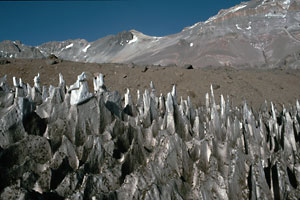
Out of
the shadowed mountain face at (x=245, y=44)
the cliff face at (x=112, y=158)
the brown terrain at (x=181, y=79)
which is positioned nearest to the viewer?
the cliff face at (x=112, y=158)

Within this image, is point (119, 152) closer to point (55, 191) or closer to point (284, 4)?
point (55, 191)

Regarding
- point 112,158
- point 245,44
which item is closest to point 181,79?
point 112,158

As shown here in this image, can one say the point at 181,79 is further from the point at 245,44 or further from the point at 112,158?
the point at 245,44

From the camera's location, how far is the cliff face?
3572 mm

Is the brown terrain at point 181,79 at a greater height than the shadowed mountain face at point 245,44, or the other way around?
the shadowed mountain face at point 245,44

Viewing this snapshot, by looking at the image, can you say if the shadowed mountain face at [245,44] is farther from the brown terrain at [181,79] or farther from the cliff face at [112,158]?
the cliff face at [112,158]

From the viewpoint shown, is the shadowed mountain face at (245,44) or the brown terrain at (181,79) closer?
the brown terrain at (181,79)

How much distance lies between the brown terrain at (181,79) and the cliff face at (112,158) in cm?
949

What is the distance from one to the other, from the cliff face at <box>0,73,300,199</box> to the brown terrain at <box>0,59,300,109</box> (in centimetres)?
949

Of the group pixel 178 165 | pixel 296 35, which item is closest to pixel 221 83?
pixel 178 165

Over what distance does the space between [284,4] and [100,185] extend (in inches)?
2434

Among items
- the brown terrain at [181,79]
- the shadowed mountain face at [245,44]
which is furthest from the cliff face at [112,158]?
the shadowed mountain face at [245,44]

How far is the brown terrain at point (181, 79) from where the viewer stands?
15.1 metres

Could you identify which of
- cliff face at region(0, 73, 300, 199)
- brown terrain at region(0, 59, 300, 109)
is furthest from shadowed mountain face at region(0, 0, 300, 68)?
cliff face at region(0, 73, 300, 199)
